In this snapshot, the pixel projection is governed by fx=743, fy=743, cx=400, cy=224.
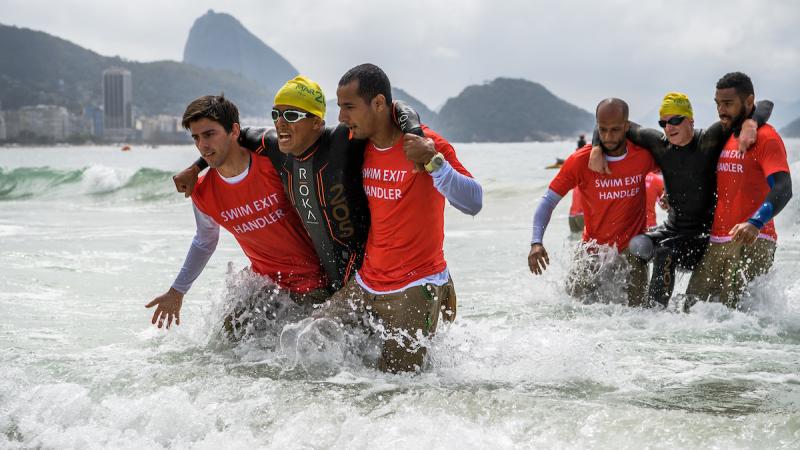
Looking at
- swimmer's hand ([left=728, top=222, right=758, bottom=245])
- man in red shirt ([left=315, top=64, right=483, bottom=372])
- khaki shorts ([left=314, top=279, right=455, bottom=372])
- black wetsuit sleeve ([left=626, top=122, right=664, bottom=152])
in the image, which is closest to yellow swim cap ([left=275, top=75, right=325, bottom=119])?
man in red shirt ([left=315, top=64, right=483, bottom=372])

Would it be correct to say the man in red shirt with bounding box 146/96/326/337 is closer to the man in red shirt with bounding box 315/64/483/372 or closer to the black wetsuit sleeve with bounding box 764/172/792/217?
the man in red shirt with bounding box 315/64/483/372

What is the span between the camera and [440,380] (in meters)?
4.32

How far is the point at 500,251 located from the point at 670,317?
547 cm

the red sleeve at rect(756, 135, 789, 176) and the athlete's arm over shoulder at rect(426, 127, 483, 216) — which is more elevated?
the red sleeve at rect(756, 135, 789, 176)

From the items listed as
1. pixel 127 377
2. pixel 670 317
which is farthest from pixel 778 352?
pixel 127 377

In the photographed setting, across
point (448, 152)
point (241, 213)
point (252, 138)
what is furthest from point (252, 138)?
point (448, 152)

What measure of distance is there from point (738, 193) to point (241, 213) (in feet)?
12.6

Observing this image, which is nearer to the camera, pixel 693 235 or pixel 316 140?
pixel 316 140

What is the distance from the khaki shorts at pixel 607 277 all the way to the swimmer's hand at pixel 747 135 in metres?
1.37

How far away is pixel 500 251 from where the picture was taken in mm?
11578

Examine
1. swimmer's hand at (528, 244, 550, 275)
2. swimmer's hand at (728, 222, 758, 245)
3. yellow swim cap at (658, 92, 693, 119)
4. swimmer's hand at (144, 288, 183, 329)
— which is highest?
yellow swim cap at (658, 92, 693, 119)

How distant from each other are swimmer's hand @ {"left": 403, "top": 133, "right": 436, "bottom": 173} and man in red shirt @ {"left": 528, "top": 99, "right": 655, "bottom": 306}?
2.61 meters

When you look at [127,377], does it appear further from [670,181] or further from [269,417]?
[670,181]

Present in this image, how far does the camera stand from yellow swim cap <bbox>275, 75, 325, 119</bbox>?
4148mm
